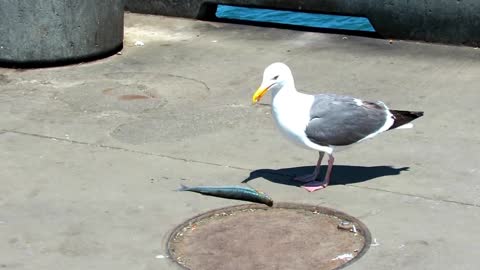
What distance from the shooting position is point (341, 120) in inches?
284

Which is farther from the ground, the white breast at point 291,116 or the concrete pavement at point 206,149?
the white breast at point 291,116

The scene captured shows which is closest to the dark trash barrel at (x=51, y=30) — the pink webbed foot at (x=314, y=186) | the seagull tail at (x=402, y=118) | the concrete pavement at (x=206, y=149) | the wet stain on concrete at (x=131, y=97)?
the concrete pavement at (x=206, y=149)

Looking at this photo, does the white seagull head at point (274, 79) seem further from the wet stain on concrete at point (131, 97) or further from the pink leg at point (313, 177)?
the wet stain on concrete at point (131, 97)

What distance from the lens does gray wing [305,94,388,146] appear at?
7141 millimetres

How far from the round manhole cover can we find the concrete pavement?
11cm

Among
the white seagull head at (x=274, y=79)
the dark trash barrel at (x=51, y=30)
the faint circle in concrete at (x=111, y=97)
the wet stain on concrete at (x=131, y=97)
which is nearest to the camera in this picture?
the white seagull head at (x=274, y=79)

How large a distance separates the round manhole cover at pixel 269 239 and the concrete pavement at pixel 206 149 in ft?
0.37

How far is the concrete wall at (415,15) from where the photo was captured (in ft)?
36.2

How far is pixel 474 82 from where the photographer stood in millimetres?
9742

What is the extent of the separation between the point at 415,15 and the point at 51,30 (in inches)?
161

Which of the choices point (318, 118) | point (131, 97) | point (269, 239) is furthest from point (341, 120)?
point (131, 97)

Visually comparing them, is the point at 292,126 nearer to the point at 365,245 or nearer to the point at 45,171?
the point at 365,245

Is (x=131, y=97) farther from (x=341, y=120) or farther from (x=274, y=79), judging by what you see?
(x=341, y=120)

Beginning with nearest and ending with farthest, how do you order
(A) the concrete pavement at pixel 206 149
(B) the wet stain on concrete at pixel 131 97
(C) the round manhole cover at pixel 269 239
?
(C) the round manhole cover at pixel 269 239, (A) the concrete pavement at pixel 206 149, (B) the wet stain on concrete at pixel 131 97
